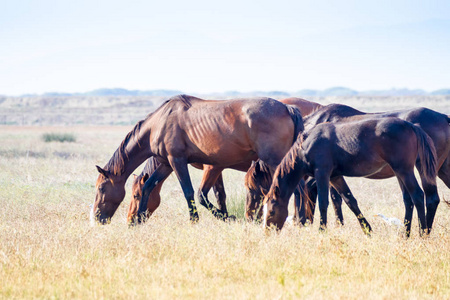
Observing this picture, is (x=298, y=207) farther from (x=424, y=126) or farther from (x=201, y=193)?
(x=424, y=126)

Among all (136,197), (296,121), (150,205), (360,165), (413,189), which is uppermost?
(296,121)

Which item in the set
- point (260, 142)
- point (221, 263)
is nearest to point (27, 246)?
point (221, 263)

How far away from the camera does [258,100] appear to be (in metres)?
7.69

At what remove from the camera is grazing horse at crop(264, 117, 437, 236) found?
6.24 meters

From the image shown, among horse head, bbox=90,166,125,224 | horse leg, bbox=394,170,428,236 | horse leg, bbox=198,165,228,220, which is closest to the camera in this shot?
horse leg, bbox=394,170,428,236

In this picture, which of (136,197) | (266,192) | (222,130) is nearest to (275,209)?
(266,192)

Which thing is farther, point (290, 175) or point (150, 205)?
point (150, 205)

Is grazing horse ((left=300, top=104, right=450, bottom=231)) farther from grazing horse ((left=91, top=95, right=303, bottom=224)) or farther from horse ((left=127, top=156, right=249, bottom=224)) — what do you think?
horse ((left=127, top=156, right=249, bottom=224))

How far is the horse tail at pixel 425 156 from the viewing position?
20.9ft

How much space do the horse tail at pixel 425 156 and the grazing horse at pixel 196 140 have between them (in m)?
1.74

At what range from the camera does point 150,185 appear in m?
8.04

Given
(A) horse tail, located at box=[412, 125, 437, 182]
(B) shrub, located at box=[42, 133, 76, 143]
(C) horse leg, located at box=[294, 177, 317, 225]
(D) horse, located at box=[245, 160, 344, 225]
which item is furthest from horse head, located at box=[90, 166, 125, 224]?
(B) shrub, located at box=[42, 133, 76, 143]

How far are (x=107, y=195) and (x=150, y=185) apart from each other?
65 cm

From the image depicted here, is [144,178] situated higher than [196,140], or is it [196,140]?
[196,140]
